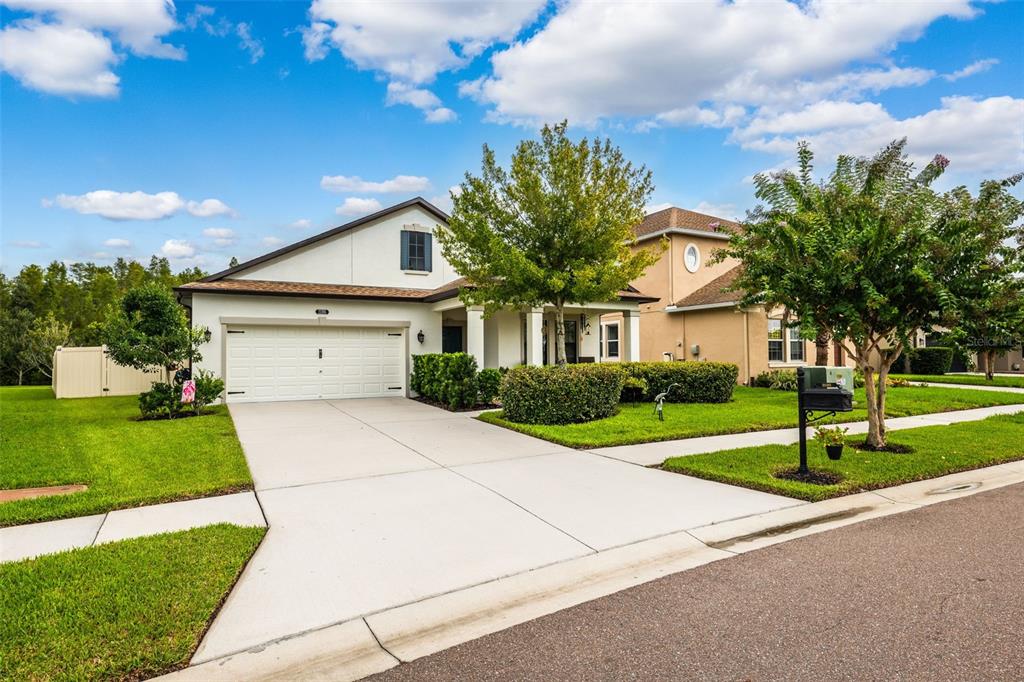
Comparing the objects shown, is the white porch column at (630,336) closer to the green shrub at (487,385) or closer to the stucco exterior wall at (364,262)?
the green shrub at (487,385)

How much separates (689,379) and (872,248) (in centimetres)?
746

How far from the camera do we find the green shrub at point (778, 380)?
1723 centimetres

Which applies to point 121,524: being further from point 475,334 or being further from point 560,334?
point 475,334

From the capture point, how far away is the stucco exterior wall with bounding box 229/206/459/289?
1628 cm

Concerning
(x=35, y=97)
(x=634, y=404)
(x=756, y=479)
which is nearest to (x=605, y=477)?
(x=756, y=479)

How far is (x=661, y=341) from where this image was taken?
21516 mm

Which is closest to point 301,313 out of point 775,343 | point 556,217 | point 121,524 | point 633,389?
point 556,217

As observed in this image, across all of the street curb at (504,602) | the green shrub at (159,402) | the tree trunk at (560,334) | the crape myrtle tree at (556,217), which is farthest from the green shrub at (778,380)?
the green shrub at (159,402)

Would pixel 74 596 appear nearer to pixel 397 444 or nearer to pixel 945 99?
pixel 397 444

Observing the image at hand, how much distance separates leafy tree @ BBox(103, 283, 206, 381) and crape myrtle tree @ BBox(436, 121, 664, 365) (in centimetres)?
659

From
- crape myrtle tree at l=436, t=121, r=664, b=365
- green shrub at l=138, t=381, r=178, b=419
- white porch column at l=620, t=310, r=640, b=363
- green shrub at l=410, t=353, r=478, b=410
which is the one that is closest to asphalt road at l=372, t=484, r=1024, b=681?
crape myrtle tree at l=436, t=121, r=664, b=365

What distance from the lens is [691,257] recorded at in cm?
2127

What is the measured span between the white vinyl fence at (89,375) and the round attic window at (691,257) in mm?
18671

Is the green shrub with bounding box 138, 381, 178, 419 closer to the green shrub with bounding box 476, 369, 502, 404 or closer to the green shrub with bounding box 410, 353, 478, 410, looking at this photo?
the green shrub with bounding box 410, 353, 478, 410
